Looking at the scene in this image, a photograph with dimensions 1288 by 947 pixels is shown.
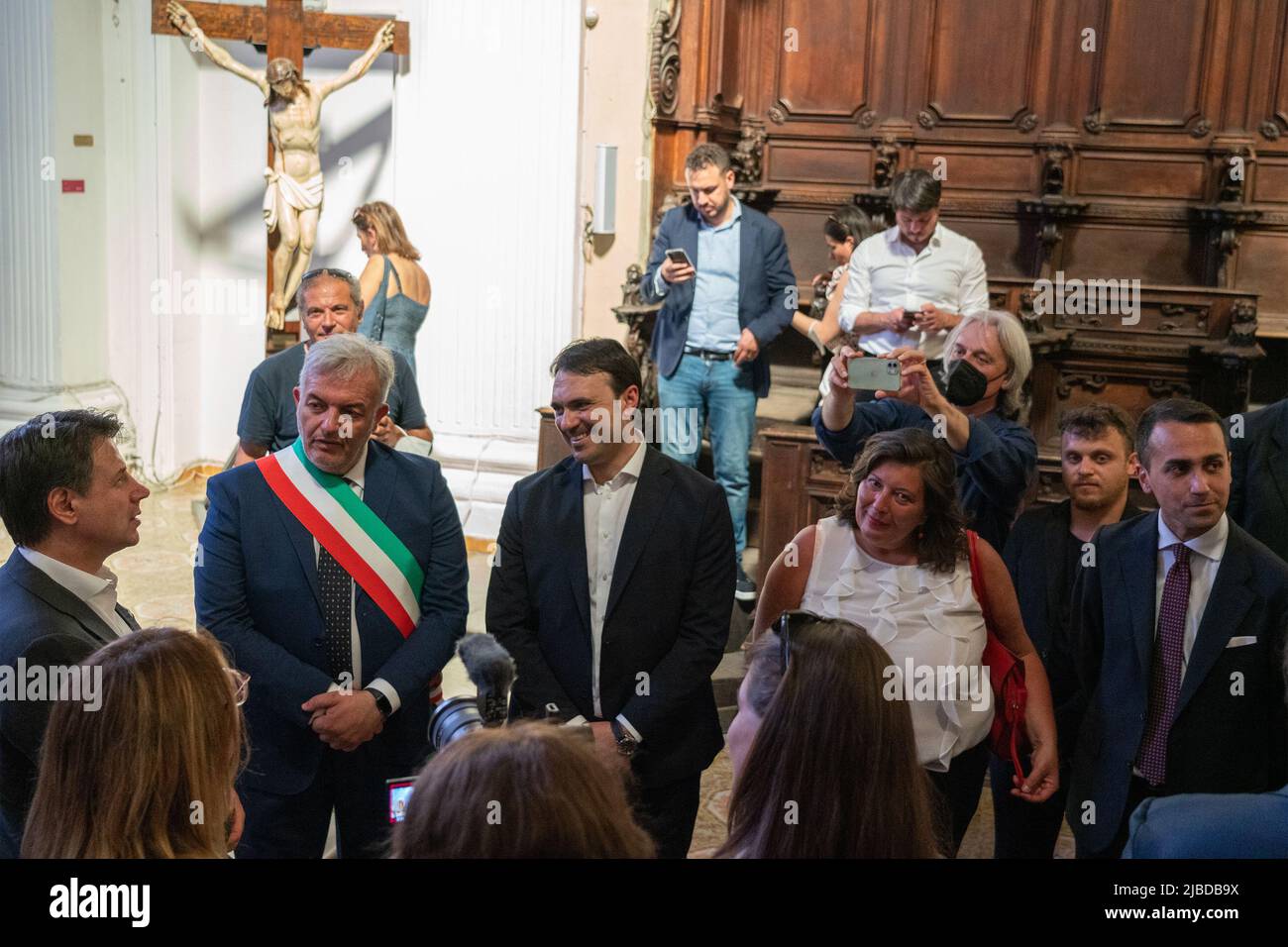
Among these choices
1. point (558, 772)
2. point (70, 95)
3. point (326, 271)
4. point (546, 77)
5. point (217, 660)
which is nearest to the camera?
point (558, 772)

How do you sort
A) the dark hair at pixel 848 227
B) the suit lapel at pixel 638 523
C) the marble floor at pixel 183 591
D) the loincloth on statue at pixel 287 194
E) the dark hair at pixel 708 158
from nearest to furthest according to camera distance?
the suit lapel at pixel 638 523, the marble floor at pixel 183 591, the dark hair at pixel 708 158, the dark hair at pixel 848 227, the loincloth on statue at pixel 287 194

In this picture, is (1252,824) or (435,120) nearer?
(1252,824)

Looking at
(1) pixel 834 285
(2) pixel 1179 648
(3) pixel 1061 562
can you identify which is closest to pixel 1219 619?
(2) pixel 1179 648

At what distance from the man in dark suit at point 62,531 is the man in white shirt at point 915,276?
10.7ft

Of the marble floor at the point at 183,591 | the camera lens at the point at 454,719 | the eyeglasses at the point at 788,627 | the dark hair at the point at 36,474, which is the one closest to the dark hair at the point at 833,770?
the eyeglasses at the point at 788,627

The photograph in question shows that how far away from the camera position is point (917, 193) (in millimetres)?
5289

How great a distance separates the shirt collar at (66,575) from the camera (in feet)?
8.29

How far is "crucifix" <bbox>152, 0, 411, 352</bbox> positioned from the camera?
7328 millimetres

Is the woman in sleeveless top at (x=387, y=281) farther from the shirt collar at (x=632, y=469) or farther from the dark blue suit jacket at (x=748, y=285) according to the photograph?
the shirt collar at (x=632, y=469)

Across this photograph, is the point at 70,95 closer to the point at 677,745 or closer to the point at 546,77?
the point at 546,77

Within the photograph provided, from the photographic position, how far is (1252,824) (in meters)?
1.89

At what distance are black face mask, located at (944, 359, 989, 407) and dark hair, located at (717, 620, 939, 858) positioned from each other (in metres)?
1.55
